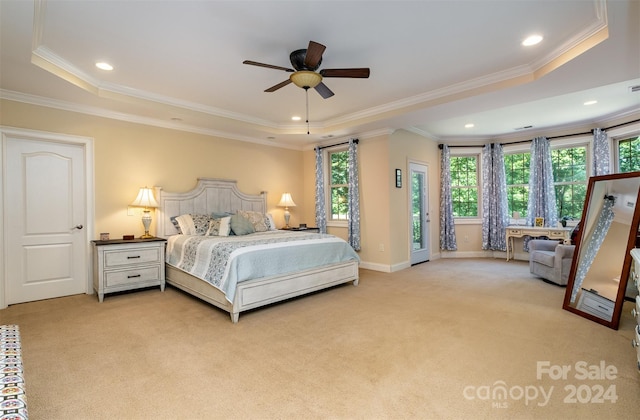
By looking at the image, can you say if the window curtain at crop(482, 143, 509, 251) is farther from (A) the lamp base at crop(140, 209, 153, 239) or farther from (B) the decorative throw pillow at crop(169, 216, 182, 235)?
(A) the lamp base at crop(140, 209, 153, 239)

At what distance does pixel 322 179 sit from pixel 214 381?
4766 millimetres

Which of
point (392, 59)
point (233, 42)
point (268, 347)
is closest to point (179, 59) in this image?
point (233, 42)

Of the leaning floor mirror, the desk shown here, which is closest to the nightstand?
the leaning floor mirror

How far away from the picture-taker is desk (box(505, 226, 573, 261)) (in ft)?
18.4

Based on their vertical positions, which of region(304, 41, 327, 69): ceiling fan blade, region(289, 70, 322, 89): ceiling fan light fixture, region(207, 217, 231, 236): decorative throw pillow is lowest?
region(207, 217, 231, 236): decorative throw pillow

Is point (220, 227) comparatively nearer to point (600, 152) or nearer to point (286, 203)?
point (286, 203)

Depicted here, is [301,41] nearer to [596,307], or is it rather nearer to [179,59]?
[179,59]

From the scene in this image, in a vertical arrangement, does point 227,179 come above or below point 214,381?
above

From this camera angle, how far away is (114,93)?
396 cm

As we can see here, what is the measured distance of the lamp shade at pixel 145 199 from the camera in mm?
4496

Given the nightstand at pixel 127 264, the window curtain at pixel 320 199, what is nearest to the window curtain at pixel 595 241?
the window curtain at pixel 320 199

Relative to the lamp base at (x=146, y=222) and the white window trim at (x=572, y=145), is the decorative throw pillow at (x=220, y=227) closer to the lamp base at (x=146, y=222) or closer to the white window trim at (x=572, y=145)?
the lamp base at (x=146, y=222)

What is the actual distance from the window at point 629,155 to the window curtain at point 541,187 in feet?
3.31

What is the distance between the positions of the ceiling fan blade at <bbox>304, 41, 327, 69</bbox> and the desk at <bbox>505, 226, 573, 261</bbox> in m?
5.42
